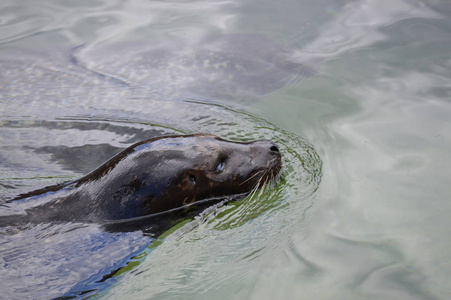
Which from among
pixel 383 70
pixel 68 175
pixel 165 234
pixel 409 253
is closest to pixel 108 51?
pixel 68 175

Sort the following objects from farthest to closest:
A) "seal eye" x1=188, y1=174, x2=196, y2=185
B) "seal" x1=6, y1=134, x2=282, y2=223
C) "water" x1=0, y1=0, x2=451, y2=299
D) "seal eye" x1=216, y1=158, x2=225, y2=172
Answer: "seal eye" x1=216, y1=158, x2=225, y2=172, "seal eye" x1=188, y1=174, x2=196, y2=185, "seal" x1=6, y1=134, x2=282, y2=223, "water" x1=0, y1=0, x2=451, y2=299

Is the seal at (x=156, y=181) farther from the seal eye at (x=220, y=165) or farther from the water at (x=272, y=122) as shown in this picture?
the water at (x=272, y=122)

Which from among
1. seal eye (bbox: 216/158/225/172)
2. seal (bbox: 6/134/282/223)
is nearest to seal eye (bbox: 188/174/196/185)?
seal (bbox: 6/134/282/223)

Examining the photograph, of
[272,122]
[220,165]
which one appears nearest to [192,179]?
[220,165]

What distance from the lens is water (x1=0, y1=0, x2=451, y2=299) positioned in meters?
3.61

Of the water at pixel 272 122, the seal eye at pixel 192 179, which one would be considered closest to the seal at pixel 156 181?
the seal eye at pixel 192 179

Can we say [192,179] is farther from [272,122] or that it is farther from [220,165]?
[272,122]

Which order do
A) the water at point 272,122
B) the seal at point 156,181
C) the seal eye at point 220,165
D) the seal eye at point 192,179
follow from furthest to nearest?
the seal eye at point 220,165 → the seal eye at point 192,179 → the seal at point 156,181 → the water at point 272,122

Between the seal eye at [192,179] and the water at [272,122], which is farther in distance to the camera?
the seal eye at [192,179]

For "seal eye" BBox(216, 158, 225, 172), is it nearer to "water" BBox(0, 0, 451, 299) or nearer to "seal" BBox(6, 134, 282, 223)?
"seal" BBox(6, 134, 282, 223)

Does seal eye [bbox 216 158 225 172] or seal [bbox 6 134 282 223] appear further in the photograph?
seal eye [bbox 216 158 225 172]

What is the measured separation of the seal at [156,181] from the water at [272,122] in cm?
18

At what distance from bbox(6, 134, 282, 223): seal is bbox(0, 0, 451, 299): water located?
18cm

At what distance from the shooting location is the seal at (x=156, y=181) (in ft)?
13.1
